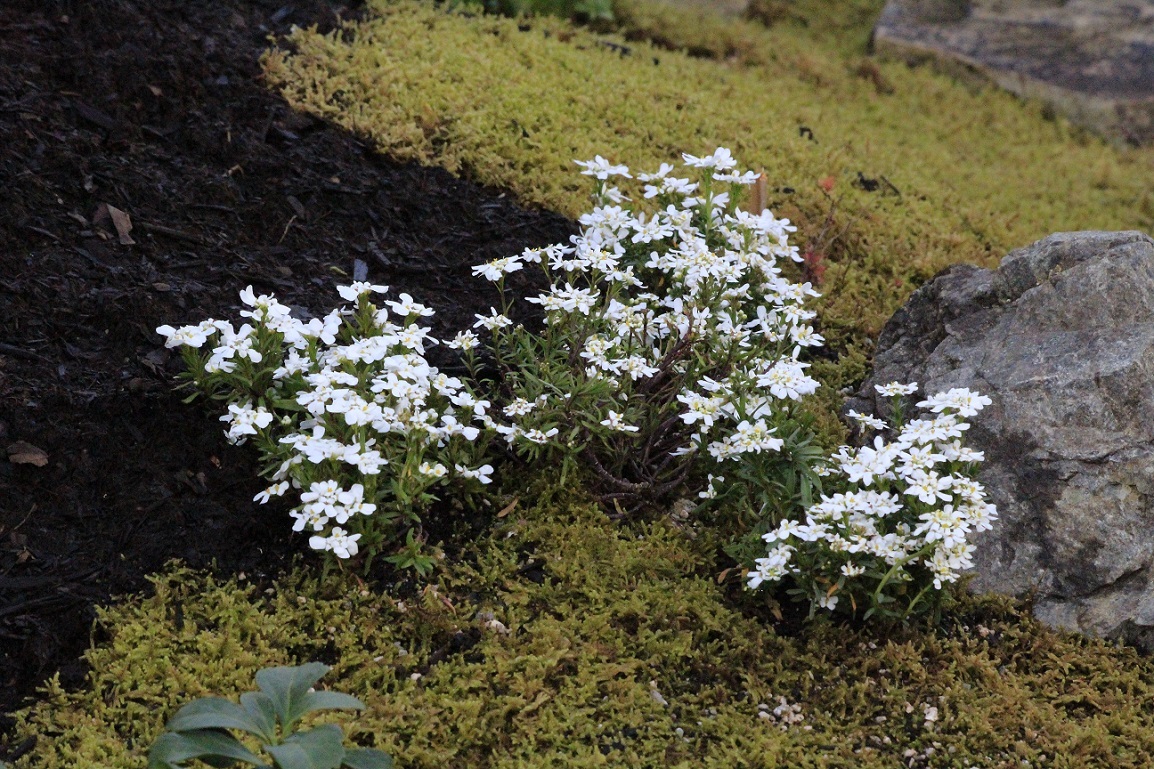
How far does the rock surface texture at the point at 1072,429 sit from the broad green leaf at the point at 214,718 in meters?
2.44

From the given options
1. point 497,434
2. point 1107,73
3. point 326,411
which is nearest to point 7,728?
point 326,411

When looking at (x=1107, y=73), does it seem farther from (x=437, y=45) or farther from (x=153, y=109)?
(x=153, y=109)

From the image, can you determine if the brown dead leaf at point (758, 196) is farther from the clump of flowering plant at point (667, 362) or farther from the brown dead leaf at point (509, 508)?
the brown dead leaf at point (509, 508)

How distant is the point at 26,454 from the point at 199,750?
1451mm

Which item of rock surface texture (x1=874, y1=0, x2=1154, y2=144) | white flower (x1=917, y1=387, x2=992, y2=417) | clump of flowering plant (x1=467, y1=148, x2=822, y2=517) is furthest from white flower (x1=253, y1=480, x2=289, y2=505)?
rock surface texture (x1=874, y1=0, x2=1154, y2=144)

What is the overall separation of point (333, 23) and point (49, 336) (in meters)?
2.94

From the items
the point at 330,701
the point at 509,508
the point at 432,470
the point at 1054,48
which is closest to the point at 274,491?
the point at 432,470

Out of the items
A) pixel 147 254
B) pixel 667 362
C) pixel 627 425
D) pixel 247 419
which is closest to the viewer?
pixel 247 419

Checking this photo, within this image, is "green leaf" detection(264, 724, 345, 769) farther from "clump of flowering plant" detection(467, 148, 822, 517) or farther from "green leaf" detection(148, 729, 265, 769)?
"clump of flowering plant" detection(467, 148, 822, 517)

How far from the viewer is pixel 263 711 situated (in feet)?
9.04

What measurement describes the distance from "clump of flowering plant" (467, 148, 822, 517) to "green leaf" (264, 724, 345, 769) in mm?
1266

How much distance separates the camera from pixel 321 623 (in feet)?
11.1

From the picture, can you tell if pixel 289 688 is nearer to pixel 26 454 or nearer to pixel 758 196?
pixel 26 454

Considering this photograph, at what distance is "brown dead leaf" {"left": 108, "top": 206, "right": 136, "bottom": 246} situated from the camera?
4298 millimetres
